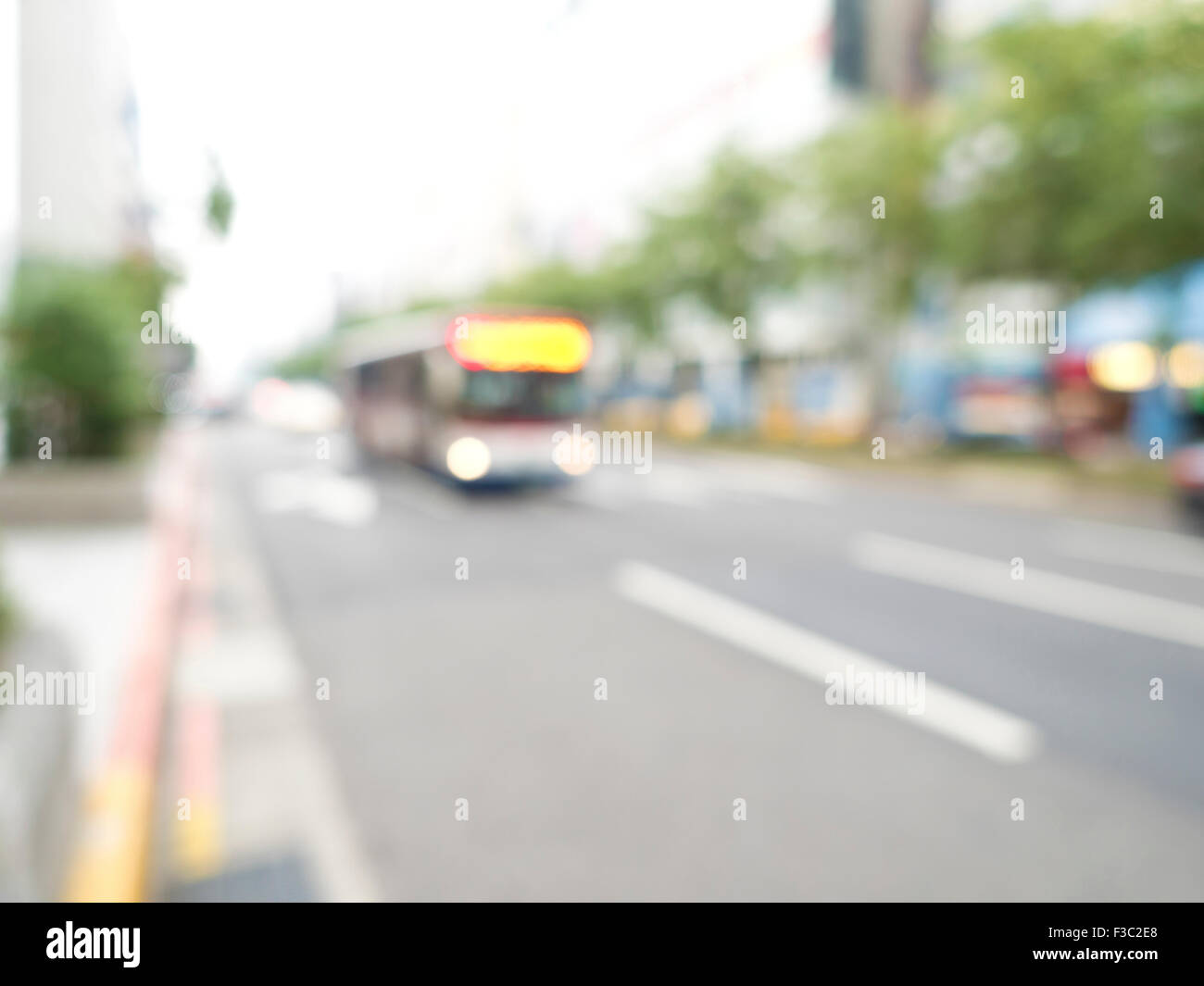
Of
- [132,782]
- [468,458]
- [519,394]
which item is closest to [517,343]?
[519,394]

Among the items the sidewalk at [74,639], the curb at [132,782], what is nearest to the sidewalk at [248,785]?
the curb at [132,782]

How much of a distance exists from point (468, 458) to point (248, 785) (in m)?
12.6

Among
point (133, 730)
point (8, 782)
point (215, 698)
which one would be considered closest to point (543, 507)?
point (215, 698)

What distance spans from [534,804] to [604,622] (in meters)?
3.80

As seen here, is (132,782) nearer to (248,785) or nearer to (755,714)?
(248,785)

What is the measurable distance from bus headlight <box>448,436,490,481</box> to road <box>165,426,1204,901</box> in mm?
4160

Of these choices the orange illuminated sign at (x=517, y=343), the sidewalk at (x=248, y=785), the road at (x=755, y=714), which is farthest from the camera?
the orange illuminated sign at (x=517, y=343)

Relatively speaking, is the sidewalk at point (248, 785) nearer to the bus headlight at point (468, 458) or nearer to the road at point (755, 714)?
the road at point (755, 714)

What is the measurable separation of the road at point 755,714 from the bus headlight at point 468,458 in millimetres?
4160

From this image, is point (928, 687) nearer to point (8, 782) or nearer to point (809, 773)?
point (809, 773)

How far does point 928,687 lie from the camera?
6.32 metres

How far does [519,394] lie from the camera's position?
56.3ft

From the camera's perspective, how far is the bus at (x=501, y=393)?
17016mm

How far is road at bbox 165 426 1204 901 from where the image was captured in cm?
389
